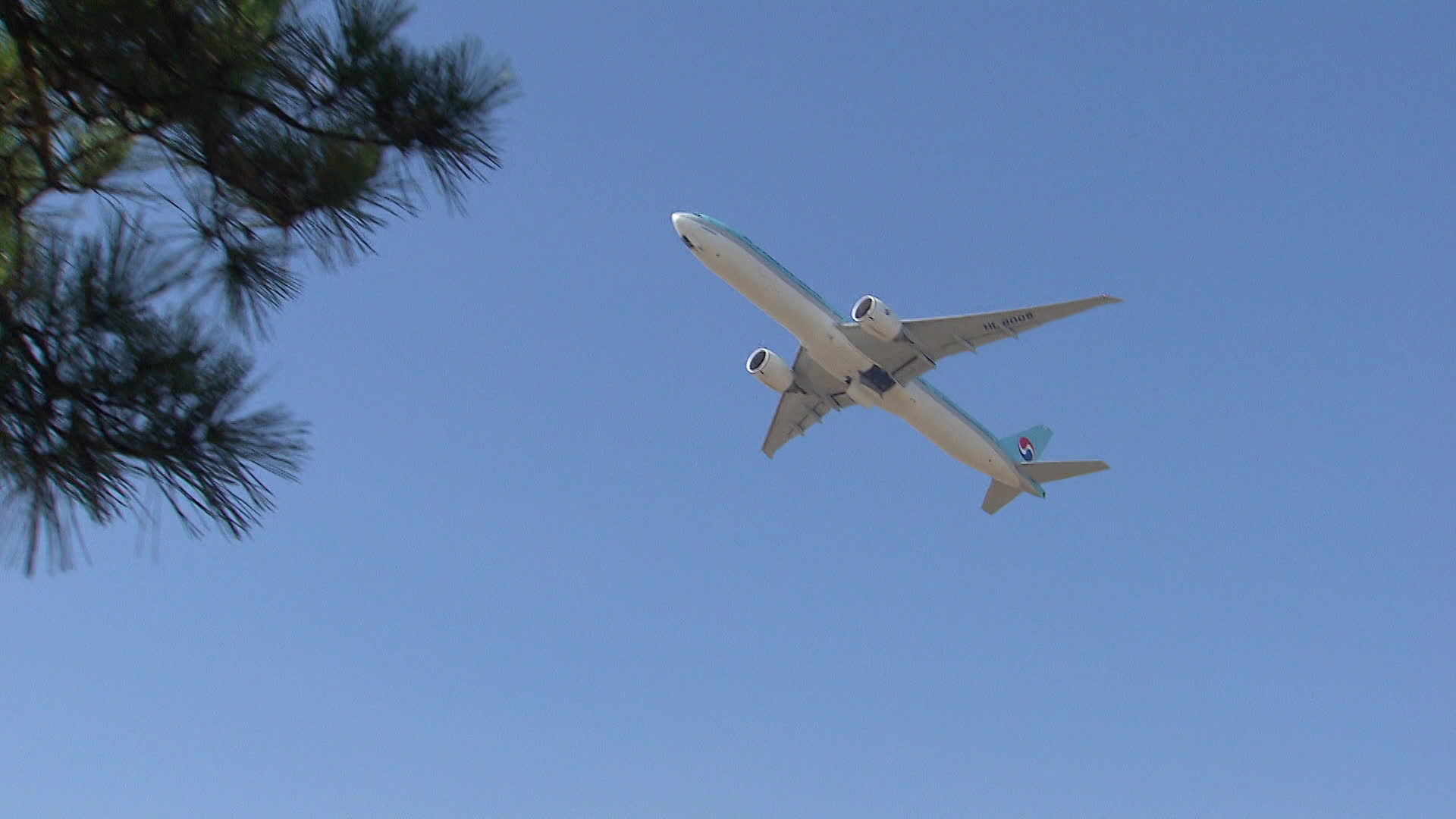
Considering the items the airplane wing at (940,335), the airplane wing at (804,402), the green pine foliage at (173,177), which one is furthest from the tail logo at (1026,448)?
the green pine foliage at (173,177)

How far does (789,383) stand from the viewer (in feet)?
123

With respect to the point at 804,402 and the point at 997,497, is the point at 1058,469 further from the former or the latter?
the point at 804,402

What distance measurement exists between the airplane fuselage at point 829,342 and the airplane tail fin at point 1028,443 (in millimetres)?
4236

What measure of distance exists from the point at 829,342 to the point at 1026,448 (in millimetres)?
14907

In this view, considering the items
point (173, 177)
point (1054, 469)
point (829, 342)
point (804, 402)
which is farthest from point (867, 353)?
point (173, 177)

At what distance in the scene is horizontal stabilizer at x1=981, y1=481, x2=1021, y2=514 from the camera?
41.2 meters

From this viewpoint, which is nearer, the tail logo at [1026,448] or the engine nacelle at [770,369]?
the engine nacelle at [770,369]

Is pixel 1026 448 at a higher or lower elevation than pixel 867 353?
higher

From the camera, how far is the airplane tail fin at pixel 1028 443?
42688mm

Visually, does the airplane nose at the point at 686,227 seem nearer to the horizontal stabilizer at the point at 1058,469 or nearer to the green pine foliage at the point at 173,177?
the horizontal stabilizer at the point at 1058,469

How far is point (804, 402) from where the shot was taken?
128 ft

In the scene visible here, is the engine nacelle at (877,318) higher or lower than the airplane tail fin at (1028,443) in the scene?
lower

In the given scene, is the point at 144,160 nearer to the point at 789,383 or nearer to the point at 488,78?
the point at 488,78

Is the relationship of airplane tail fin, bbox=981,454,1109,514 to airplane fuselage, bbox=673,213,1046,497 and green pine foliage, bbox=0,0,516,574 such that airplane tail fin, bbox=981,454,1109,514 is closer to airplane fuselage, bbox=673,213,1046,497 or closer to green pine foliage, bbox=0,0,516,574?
airplane fuselage, bbox=673,213,1046,497
